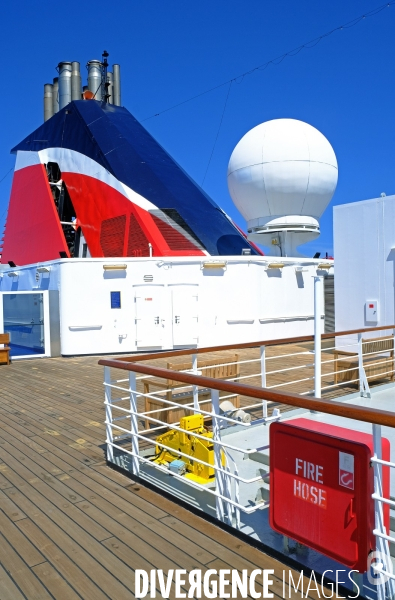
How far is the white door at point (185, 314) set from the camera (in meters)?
11.2

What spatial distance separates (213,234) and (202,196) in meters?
1.87

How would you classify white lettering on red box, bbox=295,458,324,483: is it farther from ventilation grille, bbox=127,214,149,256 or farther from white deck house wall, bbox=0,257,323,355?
ventilation grille, bbox=127,214,149,256

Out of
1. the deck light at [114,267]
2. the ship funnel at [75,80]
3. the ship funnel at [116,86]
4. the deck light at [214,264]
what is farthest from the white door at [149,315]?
the ship funnel at [75,80]

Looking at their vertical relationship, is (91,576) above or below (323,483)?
below

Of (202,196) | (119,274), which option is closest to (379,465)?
(119,274)

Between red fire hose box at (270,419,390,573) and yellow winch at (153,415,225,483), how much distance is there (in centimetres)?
83

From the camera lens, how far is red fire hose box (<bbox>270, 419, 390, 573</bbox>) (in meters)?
2.07

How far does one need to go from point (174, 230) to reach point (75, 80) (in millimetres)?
8077

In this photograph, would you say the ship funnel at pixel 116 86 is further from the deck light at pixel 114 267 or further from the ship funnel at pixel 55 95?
the deck light at pixel 114 267

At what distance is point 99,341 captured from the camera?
10922 mm

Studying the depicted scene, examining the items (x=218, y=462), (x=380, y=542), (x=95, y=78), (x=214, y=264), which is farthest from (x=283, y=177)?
(x=380, y=542)

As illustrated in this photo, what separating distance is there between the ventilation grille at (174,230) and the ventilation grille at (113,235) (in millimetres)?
913

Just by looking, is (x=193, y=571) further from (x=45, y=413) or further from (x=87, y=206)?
(x=87, y=206)

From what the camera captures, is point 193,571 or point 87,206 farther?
point 87,206
